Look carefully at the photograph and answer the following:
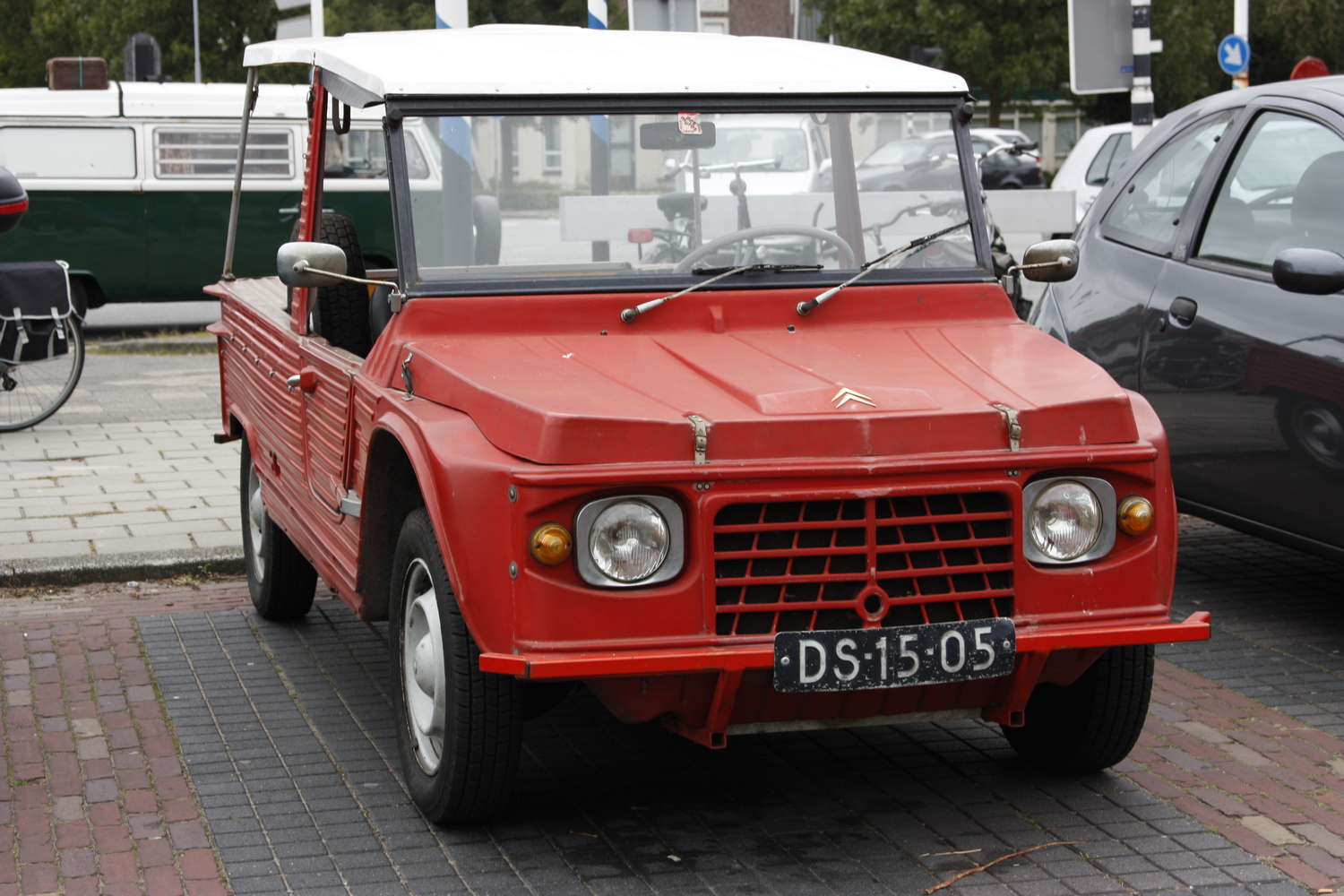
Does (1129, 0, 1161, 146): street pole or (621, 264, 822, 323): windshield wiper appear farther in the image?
(1129, 0, 1161, 146): street pole

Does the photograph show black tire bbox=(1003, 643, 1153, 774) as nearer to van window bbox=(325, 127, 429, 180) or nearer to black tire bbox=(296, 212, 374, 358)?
van window bbox=(325, 127, 429, 180)

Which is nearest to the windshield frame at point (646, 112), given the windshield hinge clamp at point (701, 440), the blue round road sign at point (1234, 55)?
the windshield hinge clamp at point (701, 440)

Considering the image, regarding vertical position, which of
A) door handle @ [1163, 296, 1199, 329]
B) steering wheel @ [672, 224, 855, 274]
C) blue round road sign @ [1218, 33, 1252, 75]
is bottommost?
door handle @ [1163, 296, 1199, 329]

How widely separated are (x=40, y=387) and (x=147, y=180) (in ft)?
17.4

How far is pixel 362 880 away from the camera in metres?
4.11

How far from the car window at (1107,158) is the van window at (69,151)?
1264cm

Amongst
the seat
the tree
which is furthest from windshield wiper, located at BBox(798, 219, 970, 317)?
the tree

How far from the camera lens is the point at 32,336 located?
35.4ft

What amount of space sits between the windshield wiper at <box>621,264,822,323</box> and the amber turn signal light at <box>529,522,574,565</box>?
3.81 ft

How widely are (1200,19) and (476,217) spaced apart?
4558cm

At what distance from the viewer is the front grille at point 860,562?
388 centimetres

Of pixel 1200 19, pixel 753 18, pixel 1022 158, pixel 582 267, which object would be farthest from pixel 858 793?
pixel 753 18

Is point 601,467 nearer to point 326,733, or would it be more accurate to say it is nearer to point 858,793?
point 858,793

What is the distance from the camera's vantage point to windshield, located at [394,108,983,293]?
495 cm
